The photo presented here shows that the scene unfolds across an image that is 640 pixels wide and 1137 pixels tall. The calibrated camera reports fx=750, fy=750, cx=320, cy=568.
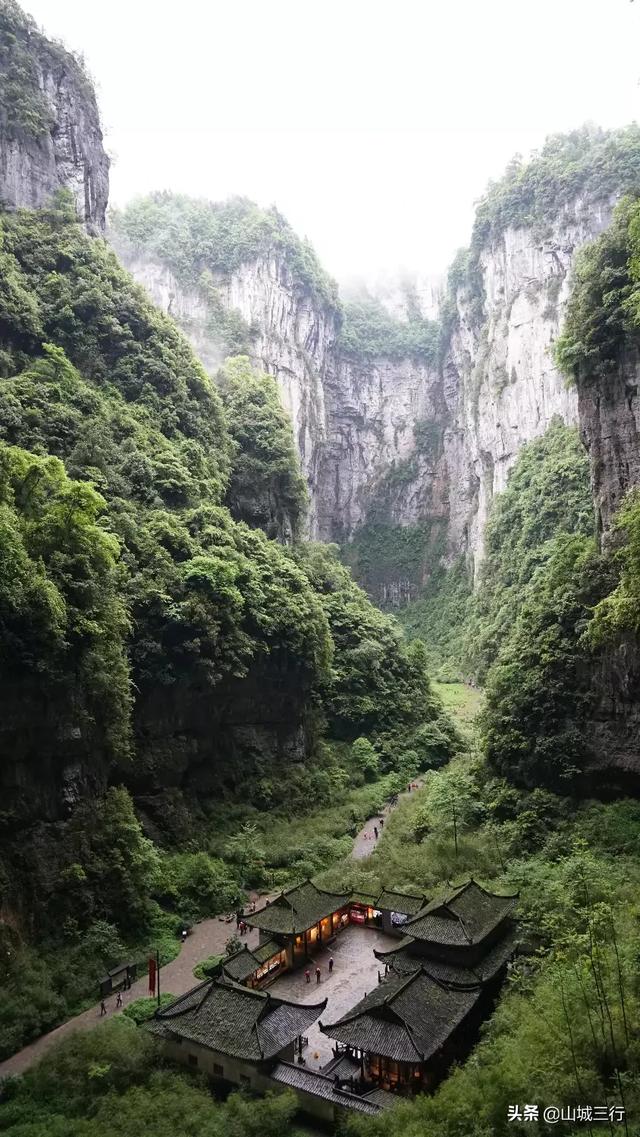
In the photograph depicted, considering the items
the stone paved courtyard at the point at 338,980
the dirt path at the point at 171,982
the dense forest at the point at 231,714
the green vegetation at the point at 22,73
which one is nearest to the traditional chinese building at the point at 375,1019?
the stone paved courtyard at the point at 338,980

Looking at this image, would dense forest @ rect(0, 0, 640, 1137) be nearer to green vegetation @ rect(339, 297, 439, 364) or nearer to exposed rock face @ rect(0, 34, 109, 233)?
exposed rock face @ rect(0, 34, 109, 233)

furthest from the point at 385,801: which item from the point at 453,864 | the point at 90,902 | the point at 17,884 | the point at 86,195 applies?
the point at 86,195

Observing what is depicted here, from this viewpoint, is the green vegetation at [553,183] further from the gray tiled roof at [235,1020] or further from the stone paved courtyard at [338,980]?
the gray tiled roof at [235,1020]

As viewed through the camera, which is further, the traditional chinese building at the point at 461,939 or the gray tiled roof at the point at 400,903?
the gray tiled roof at the point at 400,903

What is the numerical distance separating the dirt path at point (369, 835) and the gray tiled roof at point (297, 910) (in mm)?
4826

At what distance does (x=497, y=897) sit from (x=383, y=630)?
25753mm

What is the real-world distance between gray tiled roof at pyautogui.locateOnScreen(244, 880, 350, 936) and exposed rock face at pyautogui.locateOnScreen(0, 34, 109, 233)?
35.9 meters

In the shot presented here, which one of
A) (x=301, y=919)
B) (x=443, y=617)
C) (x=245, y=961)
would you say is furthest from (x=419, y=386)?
(x=245, y=961)

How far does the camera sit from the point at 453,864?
79.4 feet

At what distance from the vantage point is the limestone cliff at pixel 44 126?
3909 centimetres

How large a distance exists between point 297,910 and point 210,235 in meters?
64.3

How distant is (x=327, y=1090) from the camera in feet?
47.8

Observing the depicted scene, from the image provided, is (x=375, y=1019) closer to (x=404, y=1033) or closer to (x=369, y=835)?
(x=404, y=1033)

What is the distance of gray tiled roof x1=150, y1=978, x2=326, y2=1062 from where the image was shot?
49.8 ft
